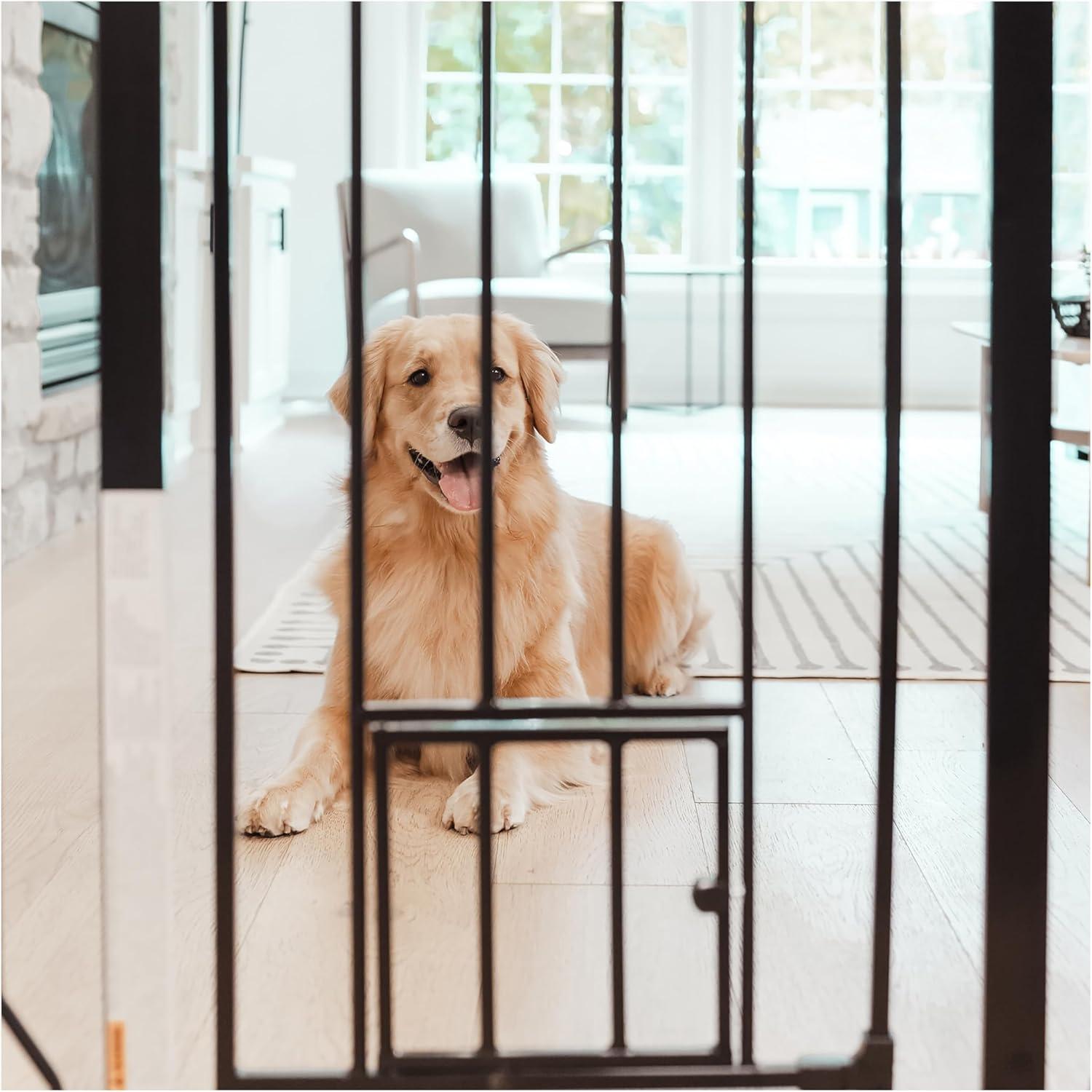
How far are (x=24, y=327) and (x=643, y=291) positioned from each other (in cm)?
410

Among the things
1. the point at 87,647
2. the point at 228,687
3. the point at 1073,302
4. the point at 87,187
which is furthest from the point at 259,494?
the point at 228,687

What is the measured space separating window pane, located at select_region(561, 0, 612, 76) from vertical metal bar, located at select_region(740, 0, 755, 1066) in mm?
6064

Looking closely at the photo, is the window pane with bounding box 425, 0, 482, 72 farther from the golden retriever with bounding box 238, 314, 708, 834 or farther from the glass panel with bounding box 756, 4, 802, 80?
the golden retriever with bounding box 238, 314, 708, 834

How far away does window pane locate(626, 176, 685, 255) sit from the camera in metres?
6.88

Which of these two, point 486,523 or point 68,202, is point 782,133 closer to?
point 68,202

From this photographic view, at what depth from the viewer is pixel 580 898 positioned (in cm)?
138

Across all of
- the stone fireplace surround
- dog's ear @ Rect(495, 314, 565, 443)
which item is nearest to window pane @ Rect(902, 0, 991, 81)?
the stone fireplace surround

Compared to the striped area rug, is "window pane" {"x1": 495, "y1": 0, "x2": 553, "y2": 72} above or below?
above

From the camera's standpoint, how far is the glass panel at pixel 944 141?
22.4 ft

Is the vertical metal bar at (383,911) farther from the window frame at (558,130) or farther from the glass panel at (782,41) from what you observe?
the glass panel at (782,41)

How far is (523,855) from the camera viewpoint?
4.92ft

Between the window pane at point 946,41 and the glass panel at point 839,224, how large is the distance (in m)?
0.64

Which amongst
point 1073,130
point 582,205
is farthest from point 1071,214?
point 582,205

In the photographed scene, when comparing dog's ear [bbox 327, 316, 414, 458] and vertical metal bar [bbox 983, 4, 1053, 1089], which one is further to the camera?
dog's ear [bbox 327, 316, 414, 458]
